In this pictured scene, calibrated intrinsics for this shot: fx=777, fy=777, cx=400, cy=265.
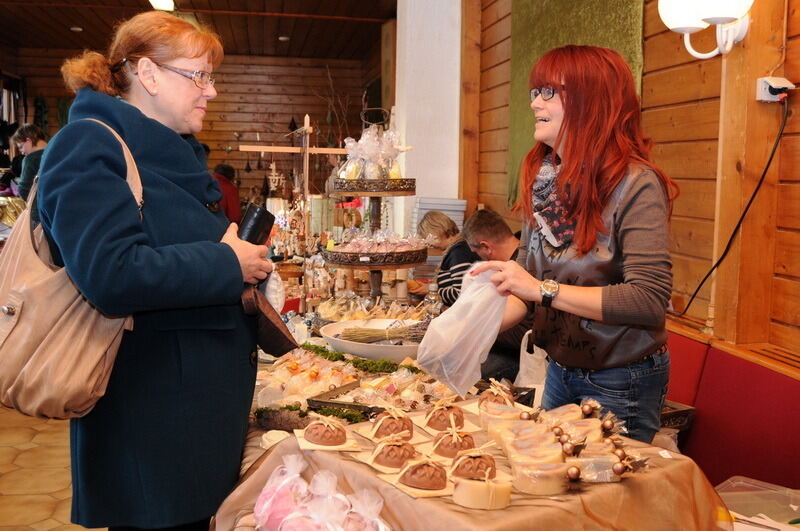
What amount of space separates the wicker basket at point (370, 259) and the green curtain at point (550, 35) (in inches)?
56.5

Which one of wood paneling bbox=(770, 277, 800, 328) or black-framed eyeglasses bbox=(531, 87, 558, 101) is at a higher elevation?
black-framed eyeglasses bbox=(531, 87, 558, 101)

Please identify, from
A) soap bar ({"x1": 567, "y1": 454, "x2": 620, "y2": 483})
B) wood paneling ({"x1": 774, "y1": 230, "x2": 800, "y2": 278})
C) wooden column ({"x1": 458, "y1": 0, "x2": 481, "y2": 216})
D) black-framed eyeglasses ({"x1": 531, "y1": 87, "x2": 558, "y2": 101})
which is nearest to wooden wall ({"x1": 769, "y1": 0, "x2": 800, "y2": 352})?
wood paneling ({"x1": 774, "y1": 230, "x2": 800, "y2": 278})

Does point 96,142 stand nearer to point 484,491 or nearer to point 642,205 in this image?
point 484,491

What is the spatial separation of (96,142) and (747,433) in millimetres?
2156

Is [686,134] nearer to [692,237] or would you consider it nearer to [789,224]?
[692,237]

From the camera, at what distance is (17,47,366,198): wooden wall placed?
13281mm

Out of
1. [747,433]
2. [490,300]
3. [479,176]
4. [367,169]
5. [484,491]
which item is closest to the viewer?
[484,491]

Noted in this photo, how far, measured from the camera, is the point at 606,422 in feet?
4.67

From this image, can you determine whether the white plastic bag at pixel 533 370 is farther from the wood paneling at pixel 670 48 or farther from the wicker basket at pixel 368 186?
the wood paneling at pixel 670 48

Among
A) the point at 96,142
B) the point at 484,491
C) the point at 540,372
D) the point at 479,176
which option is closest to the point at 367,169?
the point at 540,372

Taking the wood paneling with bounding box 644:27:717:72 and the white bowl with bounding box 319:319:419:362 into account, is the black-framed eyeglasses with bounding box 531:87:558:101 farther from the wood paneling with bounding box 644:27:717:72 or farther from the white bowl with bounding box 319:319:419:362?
the wood paneling with bounding box 644:27:717:72

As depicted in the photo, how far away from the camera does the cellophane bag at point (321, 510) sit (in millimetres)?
1241

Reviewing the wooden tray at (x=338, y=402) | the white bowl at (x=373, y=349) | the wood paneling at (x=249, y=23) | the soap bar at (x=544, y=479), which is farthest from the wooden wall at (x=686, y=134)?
the wood paneling at (x=249, y=23)

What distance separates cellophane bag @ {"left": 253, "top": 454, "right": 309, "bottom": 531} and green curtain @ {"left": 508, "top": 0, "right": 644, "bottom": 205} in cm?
293
